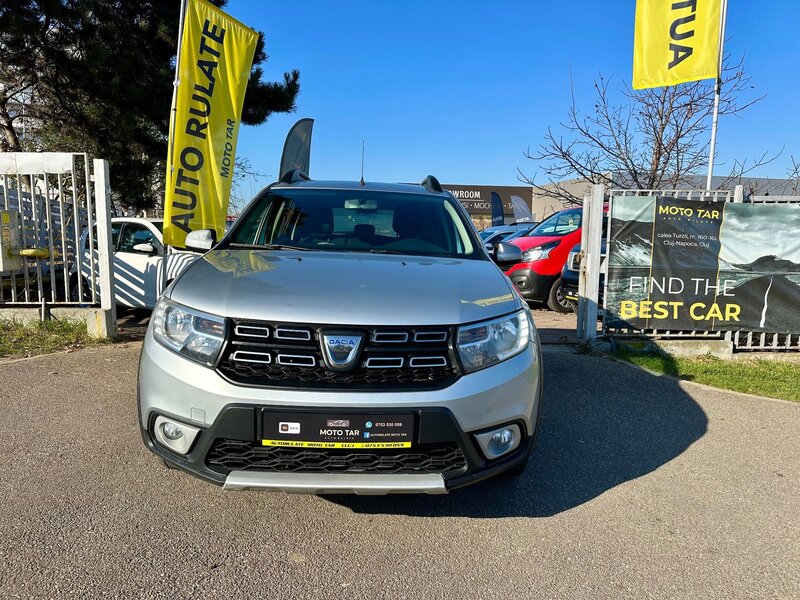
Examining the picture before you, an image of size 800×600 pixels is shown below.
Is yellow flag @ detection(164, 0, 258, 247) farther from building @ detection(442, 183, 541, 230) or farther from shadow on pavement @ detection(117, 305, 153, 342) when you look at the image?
building @ detection(442, 183, 541, 230)

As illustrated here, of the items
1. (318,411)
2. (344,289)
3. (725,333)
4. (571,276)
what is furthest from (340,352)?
(571,276)

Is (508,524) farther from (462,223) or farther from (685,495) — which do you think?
(462,223)

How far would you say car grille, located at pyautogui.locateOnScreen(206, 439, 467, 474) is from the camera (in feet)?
7.42

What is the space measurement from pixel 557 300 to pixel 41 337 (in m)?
7.21

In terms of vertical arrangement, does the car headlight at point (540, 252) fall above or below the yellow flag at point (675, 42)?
below

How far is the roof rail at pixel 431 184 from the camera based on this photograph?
14.4 feet

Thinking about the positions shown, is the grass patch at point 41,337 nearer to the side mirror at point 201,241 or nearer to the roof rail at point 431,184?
the side mirror at point 201,241

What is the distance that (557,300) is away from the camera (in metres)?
9.08

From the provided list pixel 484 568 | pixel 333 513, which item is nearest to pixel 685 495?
pixel 484 568

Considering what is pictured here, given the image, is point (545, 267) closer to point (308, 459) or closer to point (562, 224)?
point (562, 224)

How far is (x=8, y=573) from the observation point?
217 cm

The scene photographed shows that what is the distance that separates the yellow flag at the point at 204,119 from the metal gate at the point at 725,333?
15.1 ft

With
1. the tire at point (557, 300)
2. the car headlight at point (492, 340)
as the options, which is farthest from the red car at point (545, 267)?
the car headlight at point (492, 340)

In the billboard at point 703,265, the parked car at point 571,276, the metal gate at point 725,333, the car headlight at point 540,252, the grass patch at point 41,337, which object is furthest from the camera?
the car headlight at point 540,252
